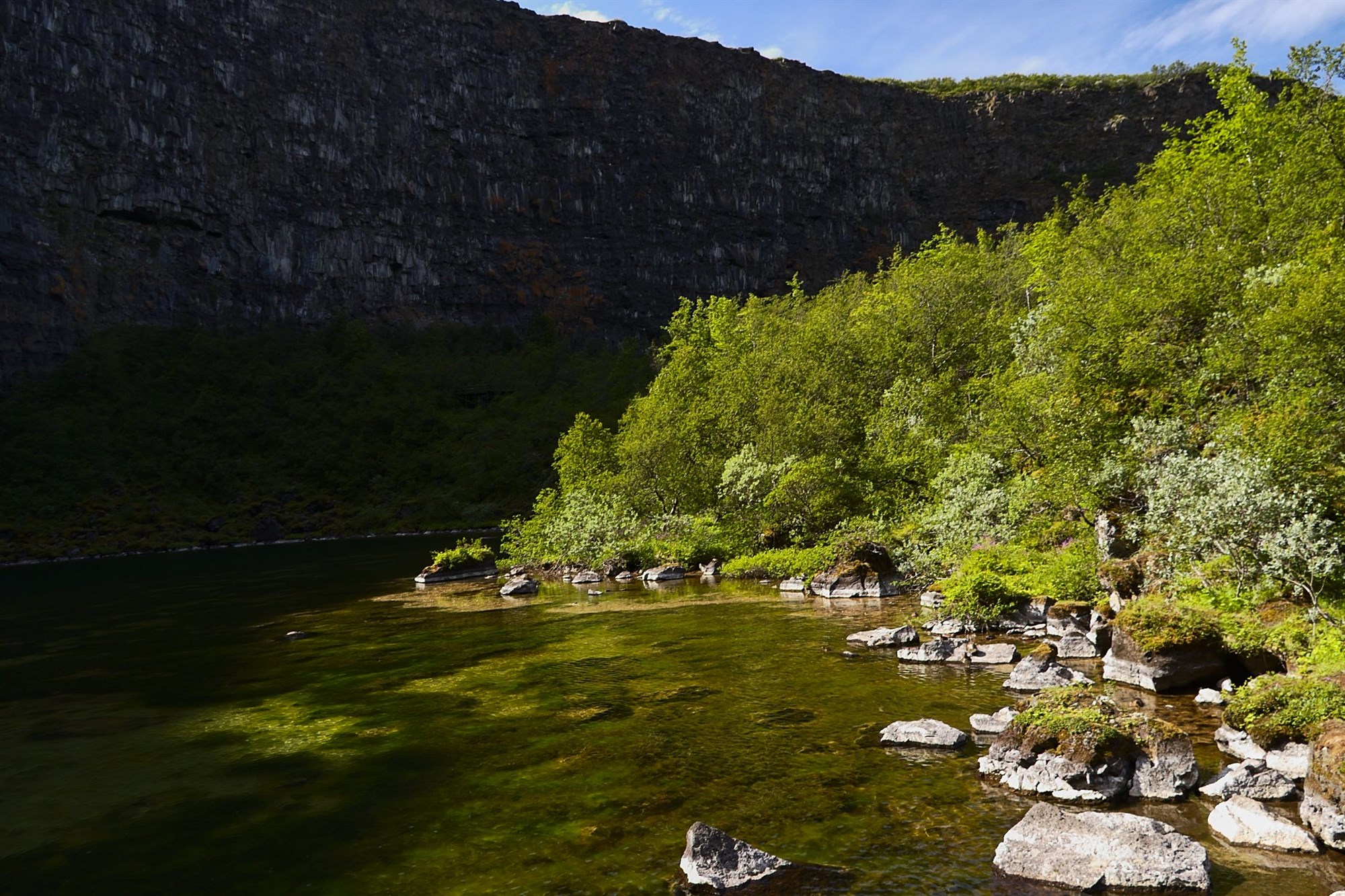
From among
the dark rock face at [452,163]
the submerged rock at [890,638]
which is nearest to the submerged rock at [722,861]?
the submerged rock at [890,638]

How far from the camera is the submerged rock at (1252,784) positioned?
11672mm

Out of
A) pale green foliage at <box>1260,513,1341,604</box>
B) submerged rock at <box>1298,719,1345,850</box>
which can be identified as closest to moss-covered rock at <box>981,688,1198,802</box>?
submerged rock at <box>1298,719,1345,850</box>

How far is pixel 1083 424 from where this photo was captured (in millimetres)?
27828

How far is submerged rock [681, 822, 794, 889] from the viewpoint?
10.3 m

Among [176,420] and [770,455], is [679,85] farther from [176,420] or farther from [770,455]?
[770,455]

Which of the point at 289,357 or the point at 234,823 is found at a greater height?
the point at 289,357

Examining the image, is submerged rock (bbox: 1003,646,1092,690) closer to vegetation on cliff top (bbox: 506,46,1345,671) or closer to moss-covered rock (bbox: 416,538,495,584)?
vegetation on cliff top (bbox: 506,46,1345,671)

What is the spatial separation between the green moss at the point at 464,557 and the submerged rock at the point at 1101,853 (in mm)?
44485

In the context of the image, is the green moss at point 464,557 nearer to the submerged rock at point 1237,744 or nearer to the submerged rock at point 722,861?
the submerged rock at point 722,861

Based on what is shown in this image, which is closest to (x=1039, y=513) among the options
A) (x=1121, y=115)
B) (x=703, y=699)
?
(x=703, y=699)

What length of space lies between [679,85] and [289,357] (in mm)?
103899

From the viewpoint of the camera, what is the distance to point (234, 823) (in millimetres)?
14086

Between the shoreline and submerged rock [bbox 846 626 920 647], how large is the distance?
251ft

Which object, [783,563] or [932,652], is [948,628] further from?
[783,563]
